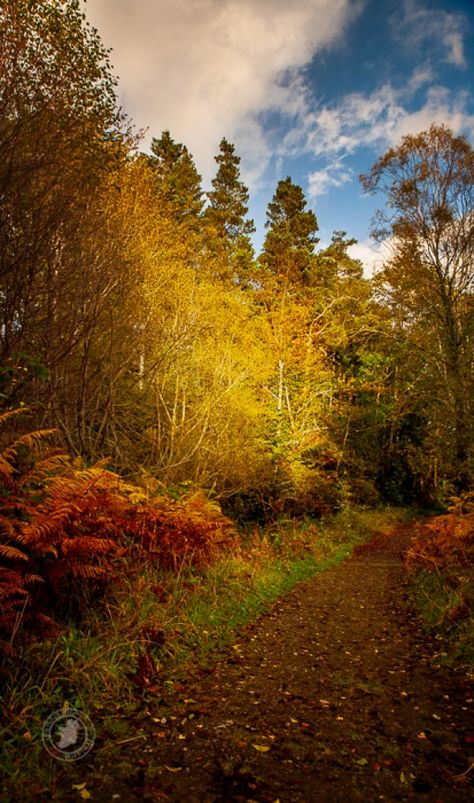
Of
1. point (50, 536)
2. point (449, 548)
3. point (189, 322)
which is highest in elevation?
point (189, 322)

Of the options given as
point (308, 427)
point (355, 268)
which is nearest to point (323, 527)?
point (308, 427)

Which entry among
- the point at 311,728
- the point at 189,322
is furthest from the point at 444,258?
the point at 311,728

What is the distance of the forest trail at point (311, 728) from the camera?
104 inches

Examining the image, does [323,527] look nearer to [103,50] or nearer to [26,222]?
[26,222]

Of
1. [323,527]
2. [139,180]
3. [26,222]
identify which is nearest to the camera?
[26,222]

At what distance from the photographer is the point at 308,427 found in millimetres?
16141

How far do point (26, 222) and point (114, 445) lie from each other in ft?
13.6

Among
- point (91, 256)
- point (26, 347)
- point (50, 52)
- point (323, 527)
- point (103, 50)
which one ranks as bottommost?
point (323, 527)

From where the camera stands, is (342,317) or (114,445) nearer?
(114,445)

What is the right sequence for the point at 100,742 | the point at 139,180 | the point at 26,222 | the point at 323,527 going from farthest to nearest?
the point at 323,527
the point at 139,180
the point at 26,222
the point at 100,742

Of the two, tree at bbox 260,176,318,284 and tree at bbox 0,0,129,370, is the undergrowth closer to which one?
tree at bbox 0,0,129,370

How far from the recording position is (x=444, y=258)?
12859 millimetres

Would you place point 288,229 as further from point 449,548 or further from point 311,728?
point 311,728

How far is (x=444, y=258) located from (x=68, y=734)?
45.7ft
